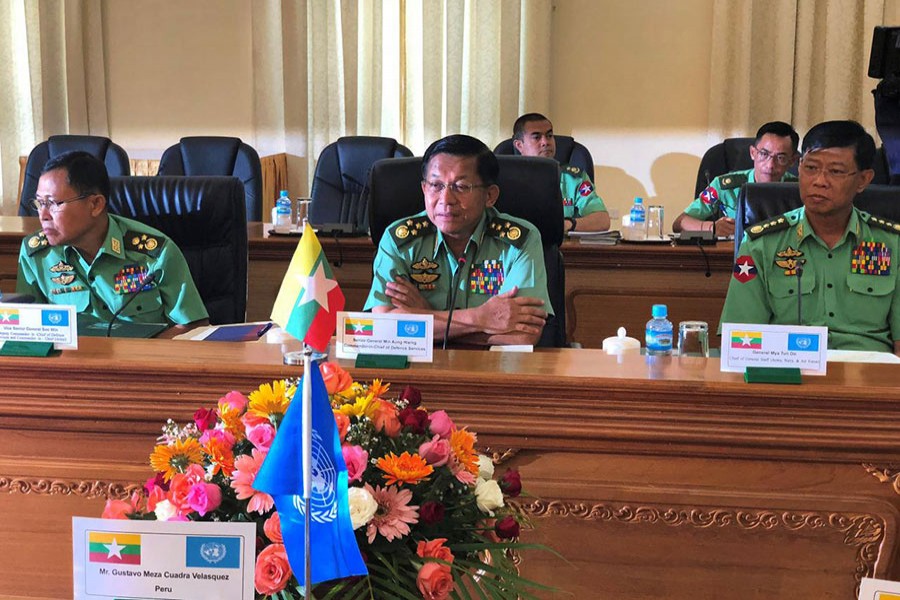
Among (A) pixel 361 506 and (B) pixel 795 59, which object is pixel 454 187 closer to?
(A) pixel 361 506

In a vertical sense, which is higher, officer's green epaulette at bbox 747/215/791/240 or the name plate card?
officer's green epaulette at bbox 747/215/791/240

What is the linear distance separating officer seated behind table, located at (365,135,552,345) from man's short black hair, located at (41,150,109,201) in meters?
0.67

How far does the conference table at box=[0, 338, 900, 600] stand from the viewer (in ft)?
4.86

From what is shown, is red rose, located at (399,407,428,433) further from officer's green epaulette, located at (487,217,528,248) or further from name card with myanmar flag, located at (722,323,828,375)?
officer's green epaulette, located at (487,217,528,248)

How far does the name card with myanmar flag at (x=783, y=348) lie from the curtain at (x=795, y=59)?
13.6 ft

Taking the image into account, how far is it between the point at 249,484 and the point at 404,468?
142 mm

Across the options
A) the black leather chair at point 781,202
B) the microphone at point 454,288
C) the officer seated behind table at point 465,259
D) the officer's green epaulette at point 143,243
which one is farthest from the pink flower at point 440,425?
the black leather chair at point 781,202

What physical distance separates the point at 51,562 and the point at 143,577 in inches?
26.2

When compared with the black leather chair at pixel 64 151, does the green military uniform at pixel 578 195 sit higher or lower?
lower

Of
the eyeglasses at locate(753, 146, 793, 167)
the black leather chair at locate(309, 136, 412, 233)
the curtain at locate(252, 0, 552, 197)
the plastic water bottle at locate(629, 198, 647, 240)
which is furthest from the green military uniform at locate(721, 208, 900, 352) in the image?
the curtain at locate(252, 0, 552, 197)

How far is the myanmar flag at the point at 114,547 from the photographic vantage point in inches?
39.0

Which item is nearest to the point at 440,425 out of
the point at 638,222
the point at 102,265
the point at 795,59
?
the point at 102,265

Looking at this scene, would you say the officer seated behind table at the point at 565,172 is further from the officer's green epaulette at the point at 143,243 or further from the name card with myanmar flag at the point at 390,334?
the name card with myanmar flag at the point at 390,334

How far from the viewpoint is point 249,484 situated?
970 mm
